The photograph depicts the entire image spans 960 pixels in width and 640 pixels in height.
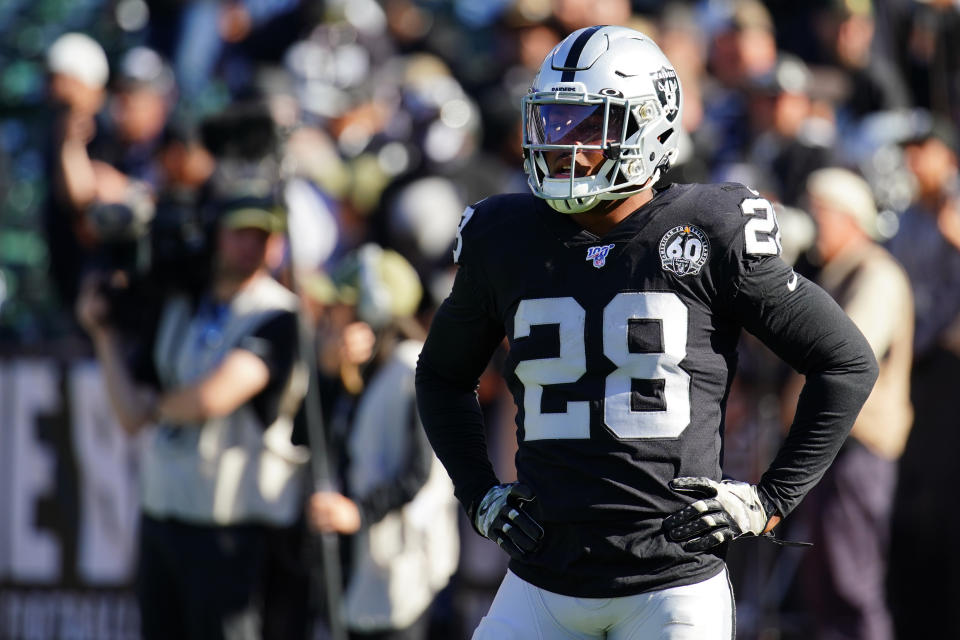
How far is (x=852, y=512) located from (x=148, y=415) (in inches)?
107

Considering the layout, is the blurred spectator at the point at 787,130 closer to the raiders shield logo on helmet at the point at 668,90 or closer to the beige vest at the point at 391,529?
the beige vest at the point at 391,529

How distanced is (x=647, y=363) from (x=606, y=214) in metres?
0.37

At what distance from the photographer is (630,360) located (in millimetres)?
3322

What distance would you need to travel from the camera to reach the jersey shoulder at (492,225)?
3.49 meters

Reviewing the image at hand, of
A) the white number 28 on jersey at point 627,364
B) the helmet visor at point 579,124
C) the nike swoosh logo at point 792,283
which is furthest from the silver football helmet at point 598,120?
the nike swoosh logo at point 792,283

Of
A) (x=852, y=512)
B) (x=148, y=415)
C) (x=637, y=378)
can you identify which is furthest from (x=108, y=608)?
(x=637, y=378)

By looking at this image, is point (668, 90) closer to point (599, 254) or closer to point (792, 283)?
point (599, 254)

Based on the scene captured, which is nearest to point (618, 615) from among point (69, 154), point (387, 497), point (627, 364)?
point (627, 364)

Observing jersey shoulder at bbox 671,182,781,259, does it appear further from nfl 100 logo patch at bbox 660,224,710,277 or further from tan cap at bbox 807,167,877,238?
tan cap at bbox 807,167,877,238

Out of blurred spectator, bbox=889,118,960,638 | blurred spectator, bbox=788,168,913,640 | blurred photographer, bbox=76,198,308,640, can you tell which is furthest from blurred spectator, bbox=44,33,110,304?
blurred spectator, bbox=889,118,960,638

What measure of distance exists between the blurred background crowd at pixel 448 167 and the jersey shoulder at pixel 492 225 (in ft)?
6.89

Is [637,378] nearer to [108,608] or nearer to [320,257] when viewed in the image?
[320,257]

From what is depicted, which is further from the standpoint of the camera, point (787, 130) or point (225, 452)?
point (787, 130)

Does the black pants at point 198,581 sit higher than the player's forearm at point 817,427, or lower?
lower
